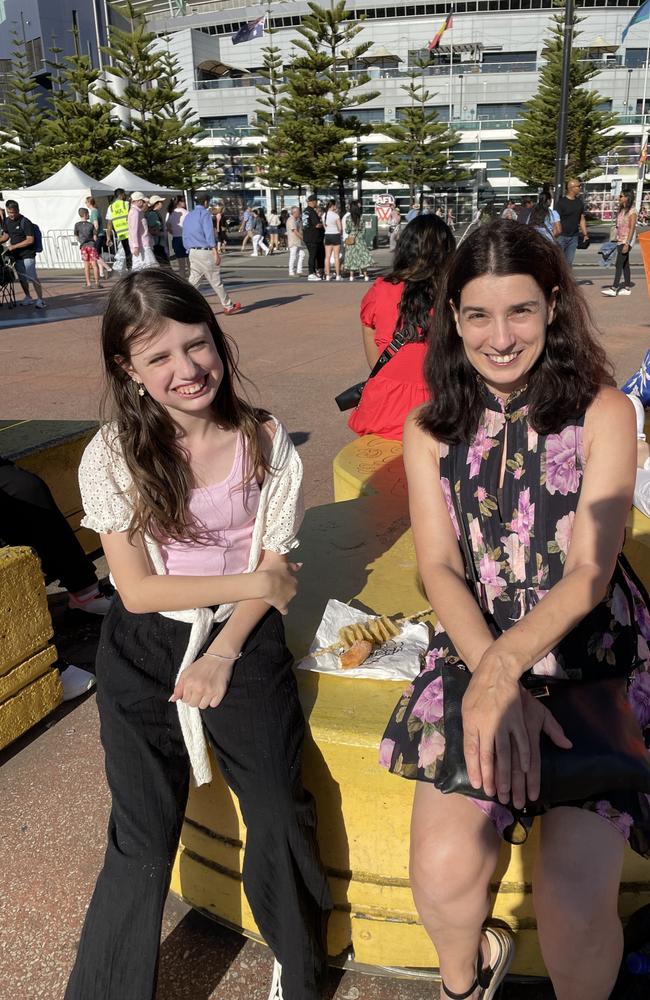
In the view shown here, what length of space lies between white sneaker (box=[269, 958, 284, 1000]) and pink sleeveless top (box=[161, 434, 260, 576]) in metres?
0.95

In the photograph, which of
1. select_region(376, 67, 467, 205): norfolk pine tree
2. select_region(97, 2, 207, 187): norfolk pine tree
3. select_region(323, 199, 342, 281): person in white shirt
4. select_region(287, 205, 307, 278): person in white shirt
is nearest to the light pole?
select_region(323, 199, 342, 281): person in white shirt

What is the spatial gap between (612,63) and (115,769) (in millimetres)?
68912

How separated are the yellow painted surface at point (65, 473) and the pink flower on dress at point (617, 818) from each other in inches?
130

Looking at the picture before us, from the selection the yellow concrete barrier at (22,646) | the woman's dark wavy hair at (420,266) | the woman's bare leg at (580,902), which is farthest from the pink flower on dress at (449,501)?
the woman's dark wavy hair at (420,266)

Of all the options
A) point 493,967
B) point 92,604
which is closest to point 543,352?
point 493,967

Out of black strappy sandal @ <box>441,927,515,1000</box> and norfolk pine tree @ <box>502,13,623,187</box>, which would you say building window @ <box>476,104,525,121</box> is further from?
black strappy sandal @ <box>441,927,515,1000</box>

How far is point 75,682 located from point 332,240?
16.7 metres

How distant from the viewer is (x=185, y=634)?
6.73ft

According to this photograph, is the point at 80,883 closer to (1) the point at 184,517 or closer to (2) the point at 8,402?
(1) the point at 184,517

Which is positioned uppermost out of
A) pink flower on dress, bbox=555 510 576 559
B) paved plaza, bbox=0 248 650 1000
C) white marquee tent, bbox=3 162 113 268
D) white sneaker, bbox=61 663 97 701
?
white marquee tent, bbox=3 162 113 268

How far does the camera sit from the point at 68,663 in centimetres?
340

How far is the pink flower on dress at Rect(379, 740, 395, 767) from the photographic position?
5.65ft

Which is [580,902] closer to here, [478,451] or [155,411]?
[478,451]

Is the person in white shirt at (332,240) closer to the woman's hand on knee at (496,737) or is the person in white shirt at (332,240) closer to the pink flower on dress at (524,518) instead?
the pink flower on dress at (524,518)
